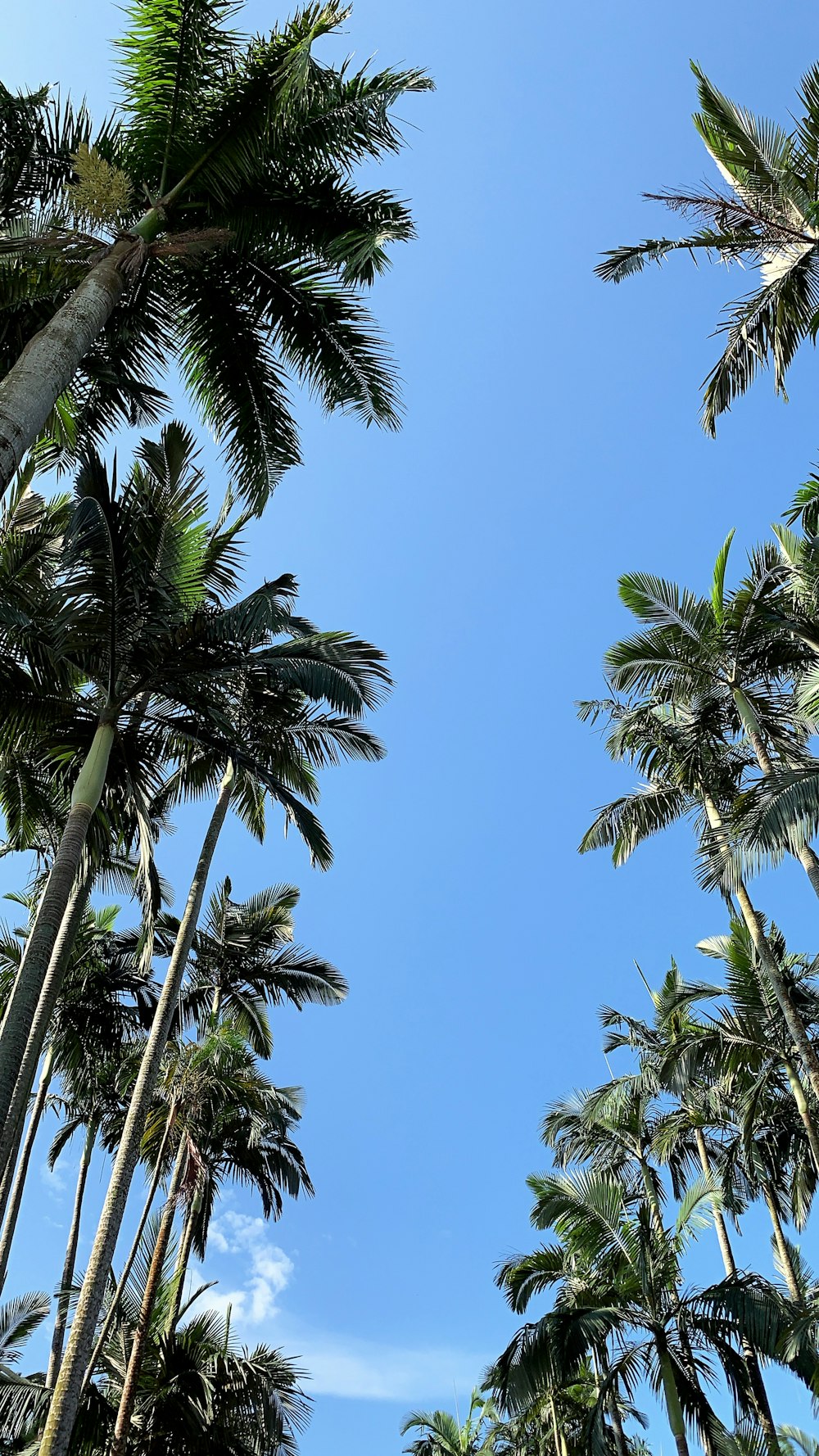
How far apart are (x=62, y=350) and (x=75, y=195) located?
5.23 ft

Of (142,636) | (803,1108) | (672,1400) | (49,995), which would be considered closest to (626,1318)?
(672,1400)

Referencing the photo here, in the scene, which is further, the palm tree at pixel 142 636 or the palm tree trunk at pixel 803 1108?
the palm tree trunk at pixel 803 1108

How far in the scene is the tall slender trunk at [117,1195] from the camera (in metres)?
9.52

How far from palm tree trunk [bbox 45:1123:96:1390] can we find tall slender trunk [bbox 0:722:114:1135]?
1112cm

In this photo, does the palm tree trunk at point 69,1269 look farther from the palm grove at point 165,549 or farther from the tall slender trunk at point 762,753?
the tall slender trunk at point 762,753

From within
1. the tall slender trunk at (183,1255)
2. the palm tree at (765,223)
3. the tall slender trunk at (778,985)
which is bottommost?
the tall slender trunk at (183,1255)

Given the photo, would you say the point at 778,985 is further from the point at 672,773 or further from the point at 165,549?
the point at 165,549

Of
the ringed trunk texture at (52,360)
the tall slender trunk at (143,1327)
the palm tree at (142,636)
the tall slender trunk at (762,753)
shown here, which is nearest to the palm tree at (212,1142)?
the tall slender trunk at (143,1327)

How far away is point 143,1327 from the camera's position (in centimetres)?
1267

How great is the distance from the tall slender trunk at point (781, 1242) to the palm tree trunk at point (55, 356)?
18.6 m

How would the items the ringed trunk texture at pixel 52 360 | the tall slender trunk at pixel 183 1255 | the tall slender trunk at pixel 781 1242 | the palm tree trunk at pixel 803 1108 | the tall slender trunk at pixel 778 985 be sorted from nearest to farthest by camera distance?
the ringed trunk texture at pixel 52 360, the tall slender trunk at pixel 778 985, the palm tree trunk at pixel 803 1108, the tall slender trunk at pixel 183 1255, the tall slender trunk at pixel 781 1242

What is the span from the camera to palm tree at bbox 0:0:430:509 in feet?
23.5

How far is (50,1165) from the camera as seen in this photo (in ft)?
72.2

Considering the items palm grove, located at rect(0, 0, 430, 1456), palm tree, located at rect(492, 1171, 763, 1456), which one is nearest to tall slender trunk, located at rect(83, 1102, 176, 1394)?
palm grove, located at rect(0, 0, 430, 1456)
